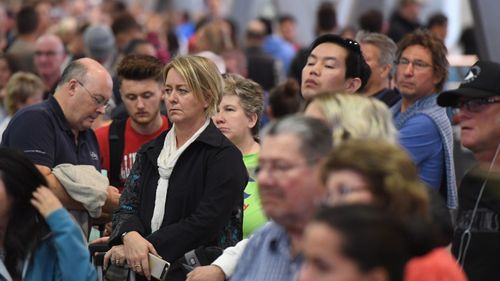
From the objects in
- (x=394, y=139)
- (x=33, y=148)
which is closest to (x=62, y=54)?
(x=33, y=148)

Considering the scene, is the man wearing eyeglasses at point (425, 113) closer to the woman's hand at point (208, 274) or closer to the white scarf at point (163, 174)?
the white scarf at point (163, 174)

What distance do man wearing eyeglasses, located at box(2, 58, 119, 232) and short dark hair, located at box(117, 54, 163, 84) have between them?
1.91 feet

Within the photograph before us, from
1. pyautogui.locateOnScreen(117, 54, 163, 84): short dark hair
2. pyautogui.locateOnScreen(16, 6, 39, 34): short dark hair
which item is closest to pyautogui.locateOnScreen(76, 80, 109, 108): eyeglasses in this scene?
pyautogui.locateOnScreen(117, 54, 163, 84): short dark hair

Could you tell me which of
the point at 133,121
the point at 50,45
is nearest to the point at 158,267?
the point at 133,121

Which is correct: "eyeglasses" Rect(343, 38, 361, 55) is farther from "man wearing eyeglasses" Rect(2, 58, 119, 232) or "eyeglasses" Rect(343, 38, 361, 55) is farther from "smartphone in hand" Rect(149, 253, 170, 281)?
"smartphone in hand" Rect(149, 253, 170, 281)

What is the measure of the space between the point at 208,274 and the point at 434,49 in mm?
2651

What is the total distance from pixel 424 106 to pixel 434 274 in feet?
12.1

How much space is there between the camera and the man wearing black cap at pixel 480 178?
5.43m

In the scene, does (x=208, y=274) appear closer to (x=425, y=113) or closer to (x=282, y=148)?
(x=282, y=148)

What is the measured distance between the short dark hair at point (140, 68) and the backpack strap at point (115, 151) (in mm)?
358

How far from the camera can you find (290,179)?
4.34 m

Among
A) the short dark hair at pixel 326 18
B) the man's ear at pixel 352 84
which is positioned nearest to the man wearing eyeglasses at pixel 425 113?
the man's ear at pixel 352 84

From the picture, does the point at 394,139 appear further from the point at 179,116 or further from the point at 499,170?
the point at 179,116

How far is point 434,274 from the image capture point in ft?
13.2
